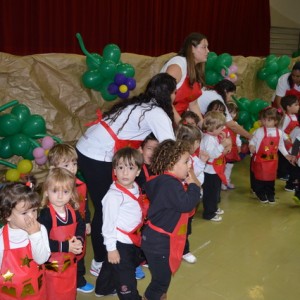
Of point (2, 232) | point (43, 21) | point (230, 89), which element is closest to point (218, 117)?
point (230, 89)

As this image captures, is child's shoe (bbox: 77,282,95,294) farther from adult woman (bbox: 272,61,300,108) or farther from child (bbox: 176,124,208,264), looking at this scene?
adult woman (bbox: 272,61,300,108)

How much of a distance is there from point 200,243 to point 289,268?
836 mm

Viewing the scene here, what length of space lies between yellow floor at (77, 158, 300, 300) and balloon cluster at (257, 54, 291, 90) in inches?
104

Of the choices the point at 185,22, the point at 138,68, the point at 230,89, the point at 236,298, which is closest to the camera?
the point at 236,298

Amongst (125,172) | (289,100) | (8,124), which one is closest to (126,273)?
(125,172)

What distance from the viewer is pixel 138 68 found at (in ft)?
17.8

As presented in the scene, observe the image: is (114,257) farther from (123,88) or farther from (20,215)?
(123,88)

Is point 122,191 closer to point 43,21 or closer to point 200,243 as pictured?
point 200,243

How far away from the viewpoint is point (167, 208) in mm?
2328

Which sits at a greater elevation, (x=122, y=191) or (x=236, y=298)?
(x=122, y=191)

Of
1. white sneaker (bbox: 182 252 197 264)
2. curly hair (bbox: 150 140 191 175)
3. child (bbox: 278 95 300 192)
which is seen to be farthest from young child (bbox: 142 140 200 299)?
child (bbox: 278 95 300 192)

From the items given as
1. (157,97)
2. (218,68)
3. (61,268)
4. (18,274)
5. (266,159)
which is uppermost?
(157,97)

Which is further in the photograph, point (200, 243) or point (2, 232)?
point (200, 243)

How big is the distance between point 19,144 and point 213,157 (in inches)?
→ 77.7
